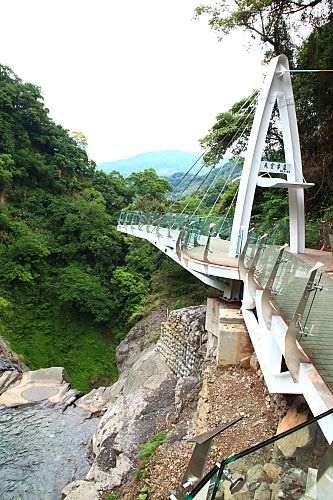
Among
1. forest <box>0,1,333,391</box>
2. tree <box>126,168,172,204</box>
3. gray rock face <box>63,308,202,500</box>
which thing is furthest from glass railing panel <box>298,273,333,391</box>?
tree <box>126,168,172,204</box>

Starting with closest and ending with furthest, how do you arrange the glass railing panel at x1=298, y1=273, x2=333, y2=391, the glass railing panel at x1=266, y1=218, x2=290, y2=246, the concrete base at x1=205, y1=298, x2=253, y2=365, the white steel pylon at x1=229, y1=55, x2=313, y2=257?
the glass railing panel at x1=298, y1=273, x2=333, y2=391, the concrete base at x1=205, y1=298, x2=253, y2=365, the white steel pylon at x1=229, y1=55, x2=313, y2=257, the glass railing panel at x1=266, y1=218, x2=290, y2=246

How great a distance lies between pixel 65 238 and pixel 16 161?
6.04m

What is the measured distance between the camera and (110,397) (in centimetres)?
1355

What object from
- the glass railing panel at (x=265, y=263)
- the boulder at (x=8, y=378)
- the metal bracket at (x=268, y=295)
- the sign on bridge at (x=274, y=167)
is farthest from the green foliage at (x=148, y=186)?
the metal bracket at (x=268, y=295)

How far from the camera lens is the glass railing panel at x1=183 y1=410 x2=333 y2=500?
74.4 inches

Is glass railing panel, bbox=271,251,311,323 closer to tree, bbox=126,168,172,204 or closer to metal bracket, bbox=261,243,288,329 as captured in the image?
metal bracket, bbox=261,243,288,329

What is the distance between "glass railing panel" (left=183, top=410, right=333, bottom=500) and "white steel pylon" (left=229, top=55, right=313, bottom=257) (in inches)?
257

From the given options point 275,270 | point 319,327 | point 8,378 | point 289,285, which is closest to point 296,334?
point 319,327

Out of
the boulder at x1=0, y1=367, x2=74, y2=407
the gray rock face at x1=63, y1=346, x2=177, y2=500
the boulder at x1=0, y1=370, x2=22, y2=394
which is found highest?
the gray rock face at x1=63, y1=346, x2=177, y2=500

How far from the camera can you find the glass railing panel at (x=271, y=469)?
6.20 ft

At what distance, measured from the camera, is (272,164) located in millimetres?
8680

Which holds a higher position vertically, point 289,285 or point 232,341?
point 289,285

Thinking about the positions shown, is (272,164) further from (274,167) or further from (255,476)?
(255,476)

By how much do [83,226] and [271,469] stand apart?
22722 mm
